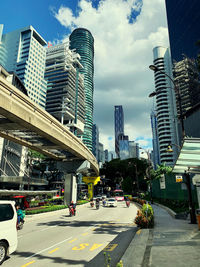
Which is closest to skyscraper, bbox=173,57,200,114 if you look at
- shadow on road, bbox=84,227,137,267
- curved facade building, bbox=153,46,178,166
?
curved facade building, bbox=153,46,178,166

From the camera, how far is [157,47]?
6885 inches

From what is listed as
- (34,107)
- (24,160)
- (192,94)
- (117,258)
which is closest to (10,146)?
(24,160)

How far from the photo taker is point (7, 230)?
769cm

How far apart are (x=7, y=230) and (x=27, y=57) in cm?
16060

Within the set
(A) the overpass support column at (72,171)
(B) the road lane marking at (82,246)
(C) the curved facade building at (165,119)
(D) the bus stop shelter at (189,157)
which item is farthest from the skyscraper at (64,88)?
(B) the road lane marking at (82,246)

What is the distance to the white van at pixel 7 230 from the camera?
7.46 meters

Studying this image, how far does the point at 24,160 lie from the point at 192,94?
11310 centimetres

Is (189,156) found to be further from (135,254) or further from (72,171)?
(72,171)

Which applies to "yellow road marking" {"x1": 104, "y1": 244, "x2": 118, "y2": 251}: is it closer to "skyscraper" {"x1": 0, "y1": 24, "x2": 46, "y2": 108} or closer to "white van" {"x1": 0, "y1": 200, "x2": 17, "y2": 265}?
"white van" {"x1": 0, "y1": 200, "x2": 17, "y2": 265}

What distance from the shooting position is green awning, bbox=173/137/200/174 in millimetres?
9758

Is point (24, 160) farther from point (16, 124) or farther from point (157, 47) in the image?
point (157, 47)

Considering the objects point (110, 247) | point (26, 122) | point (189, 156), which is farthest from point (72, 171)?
point (110, 247)

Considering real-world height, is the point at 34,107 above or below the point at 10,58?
below

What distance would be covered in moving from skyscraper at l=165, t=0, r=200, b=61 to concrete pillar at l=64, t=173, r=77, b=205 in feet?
335
